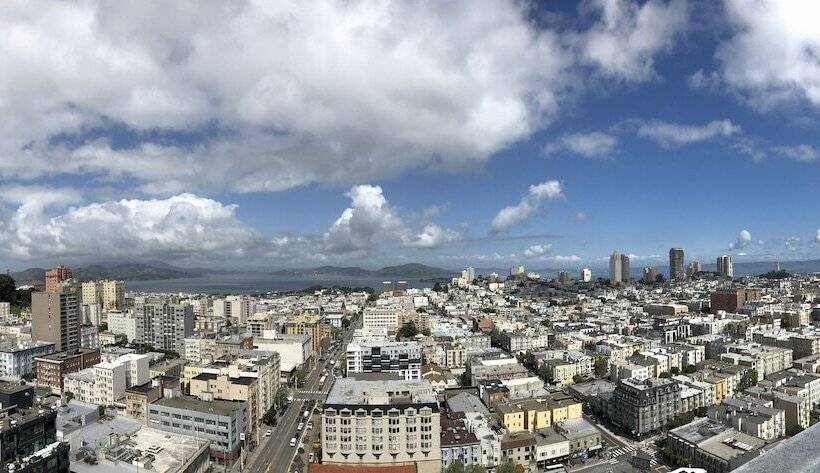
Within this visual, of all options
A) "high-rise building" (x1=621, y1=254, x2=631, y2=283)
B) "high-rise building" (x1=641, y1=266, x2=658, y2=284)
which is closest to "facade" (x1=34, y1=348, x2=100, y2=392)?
"high-rise building" (x1=641, y1=266, x2=658, y2=284)

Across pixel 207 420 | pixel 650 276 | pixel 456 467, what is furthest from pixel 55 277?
pixel 650 276

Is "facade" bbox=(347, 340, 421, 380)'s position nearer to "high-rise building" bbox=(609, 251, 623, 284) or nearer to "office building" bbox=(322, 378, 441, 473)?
"office building" bbox=(322, 378, 441, 473)

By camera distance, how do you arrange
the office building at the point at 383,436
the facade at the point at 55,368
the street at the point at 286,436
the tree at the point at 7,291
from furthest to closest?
the tree at the point at 7,291 → the facade at the point at 55,368 → the street at the point at 286,436 → the office building at the point at 383,436

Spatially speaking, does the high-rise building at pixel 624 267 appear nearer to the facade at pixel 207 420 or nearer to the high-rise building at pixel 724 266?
the high-rise building at pixel 724 266

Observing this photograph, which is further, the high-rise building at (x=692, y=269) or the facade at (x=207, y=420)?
the high-rise building at (x=692, y=269)

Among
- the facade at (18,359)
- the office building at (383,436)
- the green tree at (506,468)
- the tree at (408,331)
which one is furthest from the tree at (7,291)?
the green tree at (506,468)

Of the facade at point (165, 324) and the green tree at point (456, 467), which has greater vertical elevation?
the facade at point (165, 324)
